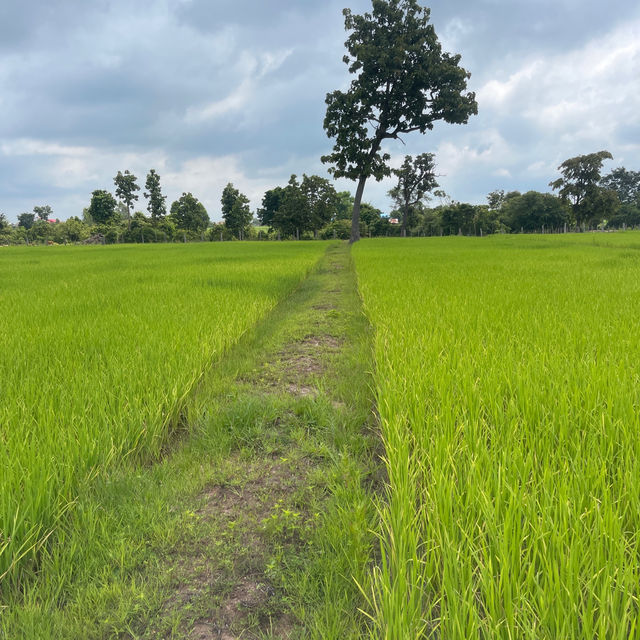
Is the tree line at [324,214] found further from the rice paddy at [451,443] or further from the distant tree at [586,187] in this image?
the rice paddy at [451,443]

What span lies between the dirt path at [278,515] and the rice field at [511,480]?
0.51 ft

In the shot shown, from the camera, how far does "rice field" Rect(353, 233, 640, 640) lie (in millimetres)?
751

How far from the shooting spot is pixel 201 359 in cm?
261

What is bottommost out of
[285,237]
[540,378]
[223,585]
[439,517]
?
[223,585]

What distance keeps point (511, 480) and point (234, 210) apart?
167 ft

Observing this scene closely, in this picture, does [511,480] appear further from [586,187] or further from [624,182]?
[624,182]

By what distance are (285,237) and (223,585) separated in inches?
1995

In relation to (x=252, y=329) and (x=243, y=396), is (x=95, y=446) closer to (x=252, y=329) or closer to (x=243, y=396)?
(x=243, y=396)

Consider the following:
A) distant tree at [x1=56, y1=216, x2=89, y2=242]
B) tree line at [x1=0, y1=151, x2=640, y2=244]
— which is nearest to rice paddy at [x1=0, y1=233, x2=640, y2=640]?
tree line at [x1=0, y1=151, x2=640, y2=244]

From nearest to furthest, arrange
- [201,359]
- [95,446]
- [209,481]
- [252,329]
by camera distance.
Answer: [95,446], [209,481], [201,359], [252,329]

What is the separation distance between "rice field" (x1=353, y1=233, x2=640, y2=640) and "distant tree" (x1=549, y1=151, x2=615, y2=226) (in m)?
51.8

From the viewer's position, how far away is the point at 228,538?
4.23 ft

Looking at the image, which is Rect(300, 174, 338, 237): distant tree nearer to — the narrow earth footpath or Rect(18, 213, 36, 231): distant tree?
the narrow earth footpath

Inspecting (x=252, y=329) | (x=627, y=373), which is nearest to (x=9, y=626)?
(x=627, y=373)
